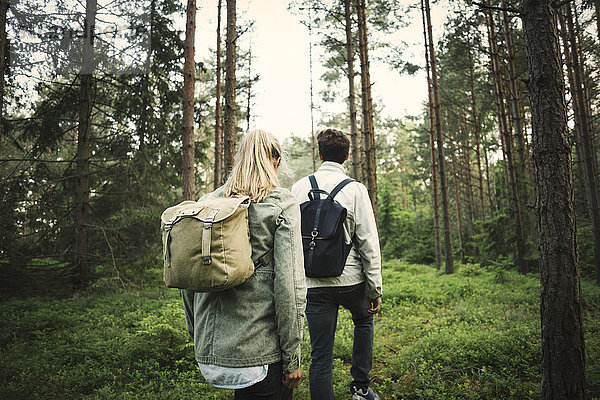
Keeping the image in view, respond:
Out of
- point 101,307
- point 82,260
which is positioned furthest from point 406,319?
point 82,260

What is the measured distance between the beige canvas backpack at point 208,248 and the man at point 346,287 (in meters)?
1.39

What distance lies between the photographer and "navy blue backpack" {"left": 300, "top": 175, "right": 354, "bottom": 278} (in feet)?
9.68

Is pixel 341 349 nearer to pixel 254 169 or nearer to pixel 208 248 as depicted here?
pixel 254 169

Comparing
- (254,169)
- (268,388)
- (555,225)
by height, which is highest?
(254,169)

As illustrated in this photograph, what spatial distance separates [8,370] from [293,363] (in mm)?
5307

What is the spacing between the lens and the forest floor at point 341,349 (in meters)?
4.06

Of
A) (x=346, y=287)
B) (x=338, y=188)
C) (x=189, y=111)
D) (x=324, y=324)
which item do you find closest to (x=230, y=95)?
(x=189, y=111)

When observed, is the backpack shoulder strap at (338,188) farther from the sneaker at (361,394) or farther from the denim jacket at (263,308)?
the sneaker at (361,394)

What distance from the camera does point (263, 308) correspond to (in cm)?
193

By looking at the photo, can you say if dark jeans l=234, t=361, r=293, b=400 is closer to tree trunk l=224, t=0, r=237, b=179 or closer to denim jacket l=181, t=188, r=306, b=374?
denim jacket l=181, t=188, r=306, b=374

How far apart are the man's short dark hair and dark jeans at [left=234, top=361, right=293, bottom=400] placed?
82.9 inches

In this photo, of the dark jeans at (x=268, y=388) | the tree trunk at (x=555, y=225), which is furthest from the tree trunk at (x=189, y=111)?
the tree trunk at (x=555, y=225)

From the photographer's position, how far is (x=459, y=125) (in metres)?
22.0

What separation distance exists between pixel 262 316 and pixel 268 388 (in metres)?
0.39
